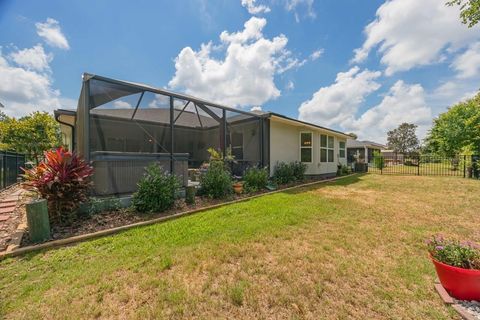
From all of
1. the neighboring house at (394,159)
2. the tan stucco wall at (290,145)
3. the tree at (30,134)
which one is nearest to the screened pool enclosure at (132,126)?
the tan stucco wall at (290,145)

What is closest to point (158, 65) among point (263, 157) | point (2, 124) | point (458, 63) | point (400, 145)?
point (263, 157)

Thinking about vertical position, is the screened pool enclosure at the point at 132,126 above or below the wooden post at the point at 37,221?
above

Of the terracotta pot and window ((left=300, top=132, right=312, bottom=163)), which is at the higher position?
window ((left=300, top=132, right=312, bottom=163))

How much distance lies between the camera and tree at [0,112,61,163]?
12.2 m

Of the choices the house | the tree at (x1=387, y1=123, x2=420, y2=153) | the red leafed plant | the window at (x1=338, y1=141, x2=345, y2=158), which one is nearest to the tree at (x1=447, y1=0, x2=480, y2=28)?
the house

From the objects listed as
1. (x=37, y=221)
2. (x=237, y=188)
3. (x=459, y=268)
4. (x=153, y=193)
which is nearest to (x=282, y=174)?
(x=237, y=188)

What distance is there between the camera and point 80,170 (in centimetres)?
421

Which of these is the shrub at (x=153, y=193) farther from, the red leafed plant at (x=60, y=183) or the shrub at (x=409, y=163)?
the shrub at (x=409, y=163)

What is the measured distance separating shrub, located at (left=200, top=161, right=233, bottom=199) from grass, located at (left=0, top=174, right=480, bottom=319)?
1928 mm

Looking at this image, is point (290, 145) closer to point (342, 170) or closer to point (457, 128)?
point (342, 170)

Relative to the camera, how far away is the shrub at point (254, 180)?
766 centimetres

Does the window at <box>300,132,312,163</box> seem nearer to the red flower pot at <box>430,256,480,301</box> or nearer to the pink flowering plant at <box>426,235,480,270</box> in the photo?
the pink flowering plant at <box>426,235,480,270</box>

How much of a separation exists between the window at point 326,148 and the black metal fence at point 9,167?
14.5 metres

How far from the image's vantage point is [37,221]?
3.40 metres
